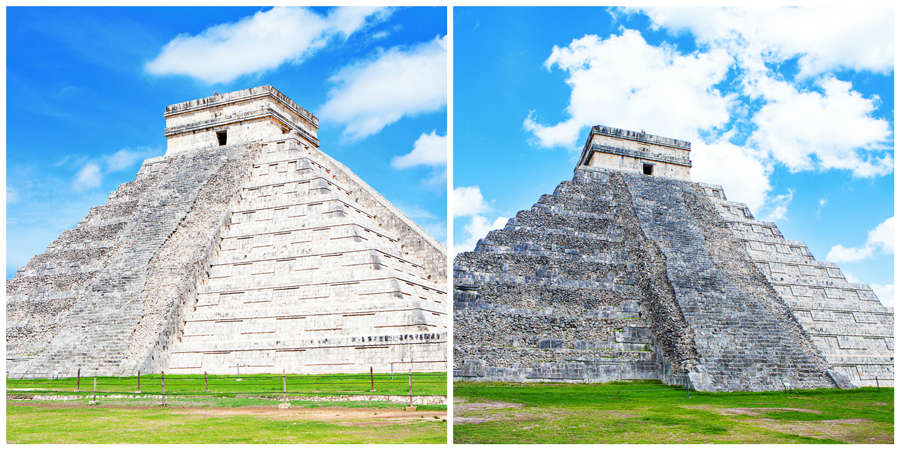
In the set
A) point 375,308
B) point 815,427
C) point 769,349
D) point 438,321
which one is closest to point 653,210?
point 769,349

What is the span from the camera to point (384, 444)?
22.5ft

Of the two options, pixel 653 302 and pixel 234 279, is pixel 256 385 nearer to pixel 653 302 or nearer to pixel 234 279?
pixel 234 279

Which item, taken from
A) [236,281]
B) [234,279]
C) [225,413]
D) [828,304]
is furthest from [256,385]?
[828,304]

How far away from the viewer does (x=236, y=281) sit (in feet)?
60.8

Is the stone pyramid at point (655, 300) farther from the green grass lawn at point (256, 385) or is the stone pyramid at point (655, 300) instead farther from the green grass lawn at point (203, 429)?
the green grass lawn at point (203, 429)

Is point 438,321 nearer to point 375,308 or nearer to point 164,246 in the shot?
point 375,308

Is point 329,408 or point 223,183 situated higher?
point 223,183

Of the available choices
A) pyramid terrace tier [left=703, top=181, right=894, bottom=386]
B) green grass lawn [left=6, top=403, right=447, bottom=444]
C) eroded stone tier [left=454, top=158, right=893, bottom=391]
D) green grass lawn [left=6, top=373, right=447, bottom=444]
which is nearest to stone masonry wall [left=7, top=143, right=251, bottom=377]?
green grass lawn [left=6, top=373, right=447, bottom=444]

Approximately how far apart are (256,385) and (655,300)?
1060 centimetres

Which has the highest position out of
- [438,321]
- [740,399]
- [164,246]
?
[164,246]

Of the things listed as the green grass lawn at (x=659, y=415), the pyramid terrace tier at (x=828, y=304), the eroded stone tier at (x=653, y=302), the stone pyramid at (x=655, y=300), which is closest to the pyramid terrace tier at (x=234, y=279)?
the stone pyramid at (x=655, y=300)

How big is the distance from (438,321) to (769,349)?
8.09m

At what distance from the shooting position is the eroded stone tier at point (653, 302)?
619 inches

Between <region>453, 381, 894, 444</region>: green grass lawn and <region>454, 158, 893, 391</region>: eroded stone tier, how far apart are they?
92 cm
